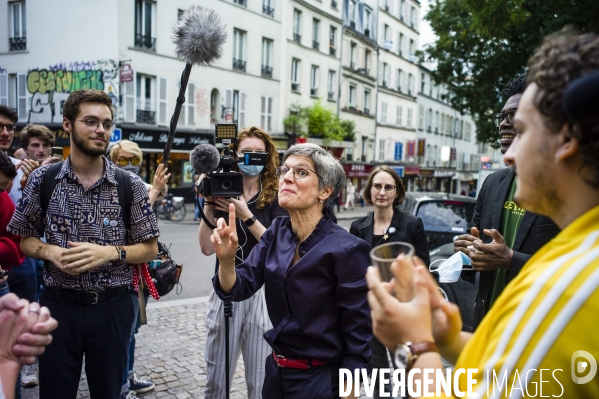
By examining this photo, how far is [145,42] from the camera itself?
829 inches

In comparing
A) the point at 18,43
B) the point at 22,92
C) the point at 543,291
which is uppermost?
the point at 18,43

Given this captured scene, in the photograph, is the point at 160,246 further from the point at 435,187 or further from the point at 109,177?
the point at 435,187

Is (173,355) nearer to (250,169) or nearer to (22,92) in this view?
(250,169)

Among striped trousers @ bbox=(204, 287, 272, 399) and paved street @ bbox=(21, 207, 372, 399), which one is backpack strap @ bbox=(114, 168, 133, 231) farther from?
paved street @ bbox=(21, 207, 372, 399)

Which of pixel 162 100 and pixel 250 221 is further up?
pixel 162 100

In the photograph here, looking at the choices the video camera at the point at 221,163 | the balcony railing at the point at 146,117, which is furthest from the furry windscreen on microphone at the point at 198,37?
the balcony railing at the point at 146,117

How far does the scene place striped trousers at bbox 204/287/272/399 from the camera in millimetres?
3330

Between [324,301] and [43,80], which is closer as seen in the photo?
[324,301]

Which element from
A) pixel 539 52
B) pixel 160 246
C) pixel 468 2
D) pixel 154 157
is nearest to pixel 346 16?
pixel 154 157

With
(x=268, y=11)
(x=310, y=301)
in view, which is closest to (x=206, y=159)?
(x=310, y=301)

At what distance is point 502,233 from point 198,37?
234 cm

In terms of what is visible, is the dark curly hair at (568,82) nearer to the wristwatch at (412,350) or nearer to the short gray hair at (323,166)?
the wristwatch at (412,350)

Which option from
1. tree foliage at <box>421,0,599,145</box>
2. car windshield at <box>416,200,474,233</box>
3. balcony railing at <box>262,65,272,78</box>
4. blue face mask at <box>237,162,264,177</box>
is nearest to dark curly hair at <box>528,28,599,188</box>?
blue face mask at <box>237,162,264,177</box>

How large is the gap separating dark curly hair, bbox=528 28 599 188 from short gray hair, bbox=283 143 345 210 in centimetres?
157
